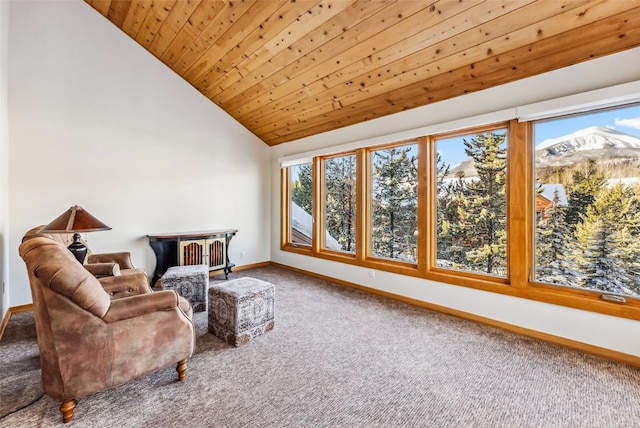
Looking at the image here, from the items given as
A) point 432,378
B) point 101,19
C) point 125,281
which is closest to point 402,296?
point 432,378

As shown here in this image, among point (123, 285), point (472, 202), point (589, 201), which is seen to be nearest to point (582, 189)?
point (589, 201)

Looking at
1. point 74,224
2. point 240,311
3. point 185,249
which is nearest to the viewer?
point 74,224

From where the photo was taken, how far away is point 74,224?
236 centimetres

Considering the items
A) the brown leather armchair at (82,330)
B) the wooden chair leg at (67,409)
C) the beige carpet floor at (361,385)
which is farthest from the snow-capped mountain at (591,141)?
the wooden chair leg at (67,409)

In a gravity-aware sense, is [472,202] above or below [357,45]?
below

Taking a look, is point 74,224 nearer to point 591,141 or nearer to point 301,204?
point 301,204

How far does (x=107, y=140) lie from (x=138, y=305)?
3.12m

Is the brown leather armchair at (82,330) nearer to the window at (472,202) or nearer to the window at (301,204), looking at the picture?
the window at (472,202)

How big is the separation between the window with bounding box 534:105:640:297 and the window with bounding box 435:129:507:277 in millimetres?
318

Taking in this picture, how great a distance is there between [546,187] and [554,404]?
184 centimetres

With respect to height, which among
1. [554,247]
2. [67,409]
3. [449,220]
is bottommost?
[67,409]

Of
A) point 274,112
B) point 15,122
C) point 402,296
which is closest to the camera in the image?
point 15,122

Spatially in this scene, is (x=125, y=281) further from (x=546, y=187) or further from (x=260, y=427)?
(x=546, y=187)

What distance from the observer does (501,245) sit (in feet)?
9.67
